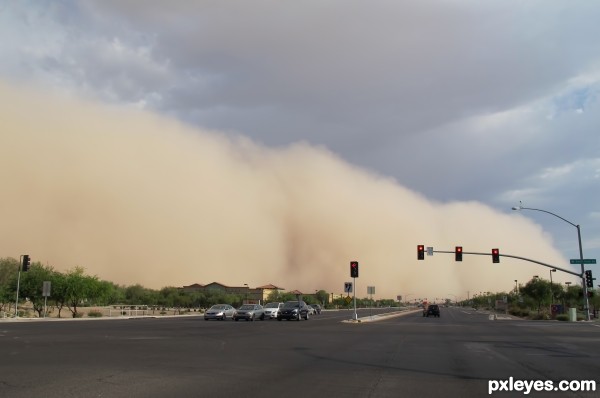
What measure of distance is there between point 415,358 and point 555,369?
3.95 m

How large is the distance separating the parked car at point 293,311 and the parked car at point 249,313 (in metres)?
2.01

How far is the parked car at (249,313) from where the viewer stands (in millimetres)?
46844

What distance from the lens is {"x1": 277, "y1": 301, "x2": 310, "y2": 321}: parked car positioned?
1844 inches

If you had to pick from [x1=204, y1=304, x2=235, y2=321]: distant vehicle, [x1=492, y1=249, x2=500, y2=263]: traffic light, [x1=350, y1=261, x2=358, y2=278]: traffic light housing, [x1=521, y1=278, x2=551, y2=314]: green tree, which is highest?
Answer: [x1=492, y1=249, x2=500, y2=263]: traffic light

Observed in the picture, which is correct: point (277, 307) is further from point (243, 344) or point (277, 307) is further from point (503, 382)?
point (503, 382)

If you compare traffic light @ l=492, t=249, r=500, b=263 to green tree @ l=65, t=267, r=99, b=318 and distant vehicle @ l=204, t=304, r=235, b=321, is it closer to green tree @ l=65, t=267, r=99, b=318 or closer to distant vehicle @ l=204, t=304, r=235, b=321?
distant vehicle @ l=204, t=304, r=235, b=321

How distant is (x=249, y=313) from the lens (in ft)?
154

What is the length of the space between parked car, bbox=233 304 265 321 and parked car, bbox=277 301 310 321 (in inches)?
79.2

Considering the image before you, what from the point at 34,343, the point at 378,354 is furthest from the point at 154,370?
the point at 34,343

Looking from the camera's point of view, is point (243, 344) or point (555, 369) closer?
point (555, 369)

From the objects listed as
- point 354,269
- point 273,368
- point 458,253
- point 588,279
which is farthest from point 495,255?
point 273,368

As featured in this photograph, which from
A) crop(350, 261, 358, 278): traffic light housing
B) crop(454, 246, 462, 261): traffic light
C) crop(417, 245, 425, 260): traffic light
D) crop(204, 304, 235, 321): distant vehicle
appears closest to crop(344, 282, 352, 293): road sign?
crop(350, 261, 358, 278): traffic light housing

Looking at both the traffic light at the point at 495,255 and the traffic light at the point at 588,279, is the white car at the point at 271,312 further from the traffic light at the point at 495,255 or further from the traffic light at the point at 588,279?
the traffic light at the point at 588,279

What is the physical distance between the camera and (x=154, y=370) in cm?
1272
